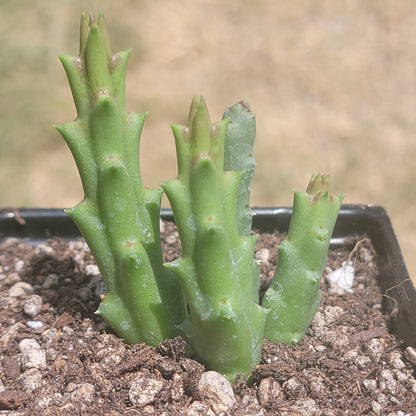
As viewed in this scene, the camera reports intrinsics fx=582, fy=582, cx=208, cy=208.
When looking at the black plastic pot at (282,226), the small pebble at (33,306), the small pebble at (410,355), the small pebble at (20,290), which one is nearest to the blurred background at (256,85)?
the black plastic pot at (282,226)

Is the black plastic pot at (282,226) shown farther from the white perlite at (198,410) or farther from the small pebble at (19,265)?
the white perlite at (198,410)

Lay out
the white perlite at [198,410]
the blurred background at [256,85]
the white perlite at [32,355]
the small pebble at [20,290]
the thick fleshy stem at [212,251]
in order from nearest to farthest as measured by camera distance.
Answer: the thick fleshy stem at [212,251] → the white perlite at [198,410] → the white perlite at [32,355] → the small pebble at [20,290] → the blurred background at [256,85]

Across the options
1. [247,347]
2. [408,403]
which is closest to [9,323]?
[247,347]

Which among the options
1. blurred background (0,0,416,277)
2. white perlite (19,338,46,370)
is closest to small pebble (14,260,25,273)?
white perlite (19,338,46,370)

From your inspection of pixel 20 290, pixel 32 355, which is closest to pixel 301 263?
pixel 32 355

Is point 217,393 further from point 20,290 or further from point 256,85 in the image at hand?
point 256,85
